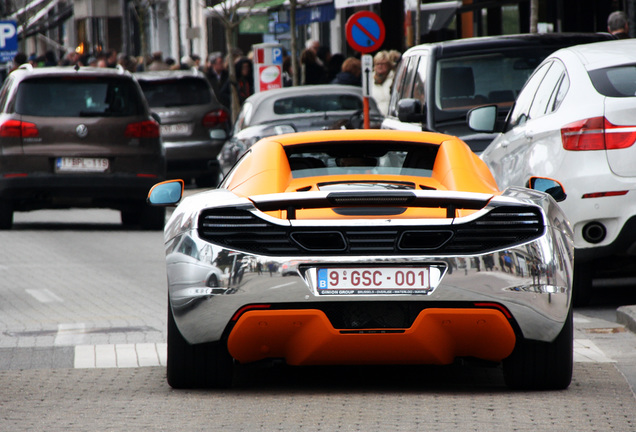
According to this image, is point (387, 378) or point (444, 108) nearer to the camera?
point (387, 378)

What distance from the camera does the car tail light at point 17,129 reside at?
1603cm

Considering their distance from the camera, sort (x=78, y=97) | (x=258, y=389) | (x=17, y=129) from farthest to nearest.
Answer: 1. (x=78, y=97)
2. (x=17, y=129)
3. (x=258, y=389)

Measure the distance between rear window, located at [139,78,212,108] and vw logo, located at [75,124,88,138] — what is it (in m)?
6.20

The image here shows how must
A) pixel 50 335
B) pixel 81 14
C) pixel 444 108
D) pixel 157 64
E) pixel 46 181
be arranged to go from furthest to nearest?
pixel 81 14, pixel 157 64, pixel 46 181, pixel 444 108, pixel 50 335

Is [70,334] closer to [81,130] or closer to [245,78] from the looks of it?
[81,130]

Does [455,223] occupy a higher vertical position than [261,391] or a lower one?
higher

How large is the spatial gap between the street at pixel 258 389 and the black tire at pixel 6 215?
19.9 ft

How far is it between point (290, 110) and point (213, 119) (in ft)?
13.8

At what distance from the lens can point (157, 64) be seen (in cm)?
3122

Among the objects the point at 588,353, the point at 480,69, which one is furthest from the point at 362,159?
the point at 480,69

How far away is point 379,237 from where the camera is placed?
5.98 metres

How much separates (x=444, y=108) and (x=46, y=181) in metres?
5.23

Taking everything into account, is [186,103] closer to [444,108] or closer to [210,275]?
[444,108]

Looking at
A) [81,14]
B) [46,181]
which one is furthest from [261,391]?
[81,14]
